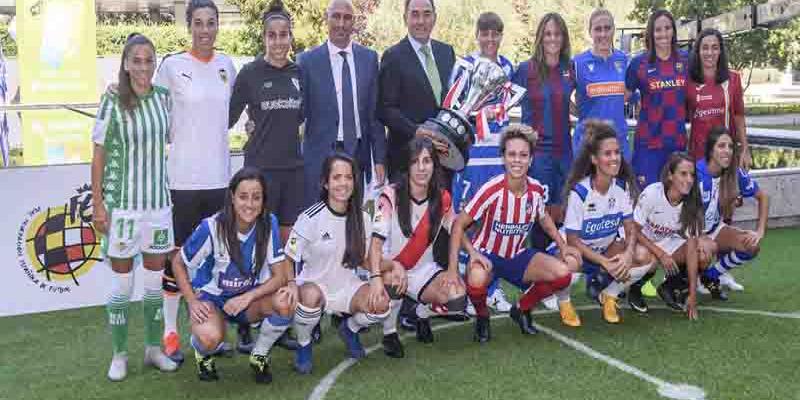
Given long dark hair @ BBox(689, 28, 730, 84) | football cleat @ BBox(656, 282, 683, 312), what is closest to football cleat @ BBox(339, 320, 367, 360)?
football cleat @ BBox(656, 282, 683, 312)

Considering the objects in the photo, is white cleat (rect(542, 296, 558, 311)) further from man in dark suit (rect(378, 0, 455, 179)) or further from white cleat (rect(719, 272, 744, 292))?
man in dark suit (rect(378, 0, 455, 179))

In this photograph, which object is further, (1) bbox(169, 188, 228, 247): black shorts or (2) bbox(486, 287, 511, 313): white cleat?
(2) bbox(486, 287, 511, 313): white cleat

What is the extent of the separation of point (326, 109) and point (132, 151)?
131cm

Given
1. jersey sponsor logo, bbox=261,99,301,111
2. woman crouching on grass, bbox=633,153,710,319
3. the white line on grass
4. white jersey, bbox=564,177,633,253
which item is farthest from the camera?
woman crouching on grass, bbox=633,153,710,319

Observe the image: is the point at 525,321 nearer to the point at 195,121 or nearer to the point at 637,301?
the point at 637,301

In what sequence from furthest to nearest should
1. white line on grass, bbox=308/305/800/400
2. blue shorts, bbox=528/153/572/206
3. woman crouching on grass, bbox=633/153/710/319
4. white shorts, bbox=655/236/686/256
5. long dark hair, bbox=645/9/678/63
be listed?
long dark hair, bbox=645/9/678/63
blue shorts, bbox=528/153/572/206
white shorts, bbox=655/236/686/256
woman crouching on grass, bbox=633/153/710/319
white line on grass, bbox=308/305/800/400

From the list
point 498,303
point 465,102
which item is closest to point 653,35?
point 465,102

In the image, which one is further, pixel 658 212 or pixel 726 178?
pixel 726 178

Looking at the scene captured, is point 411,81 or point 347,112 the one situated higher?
point 411,81

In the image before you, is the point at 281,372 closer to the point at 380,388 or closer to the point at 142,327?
the point at 380,388

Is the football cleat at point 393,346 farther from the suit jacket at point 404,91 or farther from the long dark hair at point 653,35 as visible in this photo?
the long dark hair at point 653,35

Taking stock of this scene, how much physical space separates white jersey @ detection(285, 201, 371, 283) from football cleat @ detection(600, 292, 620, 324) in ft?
5.66

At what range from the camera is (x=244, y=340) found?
5.32 metres

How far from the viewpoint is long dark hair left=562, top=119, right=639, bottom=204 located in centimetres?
561
